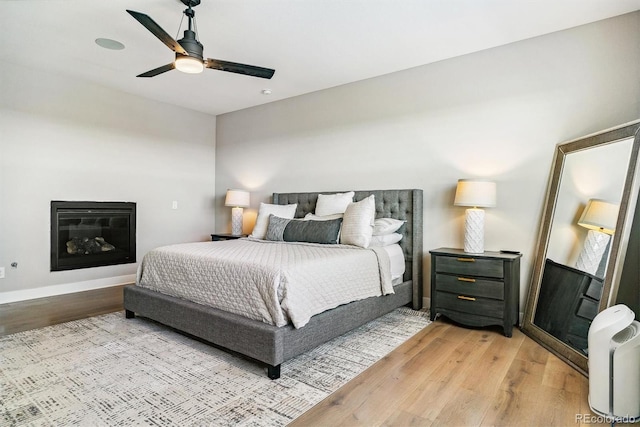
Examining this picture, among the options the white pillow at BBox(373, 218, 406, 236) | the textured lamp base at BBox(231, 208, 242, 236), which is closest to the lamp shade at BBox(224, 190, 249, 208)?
the textured lamp base at BBox(231, 208, 242, 236)

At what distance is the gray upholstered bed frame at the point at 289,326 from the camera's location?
2.20 meters

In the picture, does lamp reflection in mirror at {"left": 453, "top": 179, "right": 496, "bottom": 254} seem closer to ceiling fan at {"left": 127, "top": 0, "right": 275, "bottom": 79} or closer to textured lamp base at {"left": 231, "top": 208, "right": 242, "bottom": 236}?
ceiling fan at {"left": 127, "top": 0, "right": 275, "bottom": 79}

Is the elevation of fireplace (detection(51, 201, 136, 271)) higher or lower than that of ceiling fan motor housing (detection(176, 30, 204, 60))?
lower

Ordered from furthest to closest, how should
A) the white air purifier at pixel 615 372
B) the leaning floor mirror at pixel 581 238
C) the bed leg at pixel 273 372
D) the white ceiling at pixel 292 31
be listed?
the white ceiling at pixel 292 31
the leaning floor mirror at pixel 581 238
the bed leg at pixel 273 372
the white air purifier at pixel 615 372

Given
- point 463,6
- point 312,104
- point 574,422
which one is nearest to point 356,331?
point 574,422

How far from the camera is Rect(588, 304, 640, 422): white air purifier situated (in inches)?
68.7

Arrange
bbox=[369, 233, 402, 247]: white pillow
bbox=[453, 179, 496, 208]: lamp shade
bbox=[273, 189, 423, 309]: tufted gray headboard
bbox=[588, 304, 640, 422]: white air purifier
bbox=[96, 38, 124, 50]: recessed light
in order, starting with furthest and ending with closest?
bbox=[273, 189, 423, 309]: tufted gray headboard
bbox=[369, 233, 402, 247]: white pillow
bbox=[96, 38, 124, 50]: recessed light
bbox=[453, 179, 496, 208]: lamp shade
bbox=[588, 304, 640, 422]: white air purifier

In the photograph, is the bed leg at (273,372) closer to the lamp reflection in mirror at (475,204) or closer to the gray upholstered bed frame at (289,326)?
the gray upholstered bed frame at (289,326)

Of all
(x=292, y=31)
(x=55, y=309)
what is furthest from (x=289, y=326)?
(x=55, y=309)

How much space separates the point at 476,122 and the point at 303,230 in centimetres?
206

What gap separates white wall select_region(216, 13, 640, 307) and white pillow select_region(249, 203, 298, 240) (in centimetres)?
51

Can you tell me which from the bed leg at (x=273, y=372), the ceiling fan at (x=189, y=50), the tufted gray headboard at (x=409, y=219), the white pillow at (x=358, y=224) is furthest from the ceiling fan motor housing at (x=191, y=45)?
the tufted gray headboard at (x=409, y=219)

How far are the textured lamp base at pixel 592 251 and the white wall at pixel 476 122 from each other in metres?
0.61

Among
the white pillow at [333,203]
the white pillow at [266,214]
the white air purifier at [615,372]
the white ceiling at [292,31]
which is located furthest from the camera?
the white pillow at [266,214]
